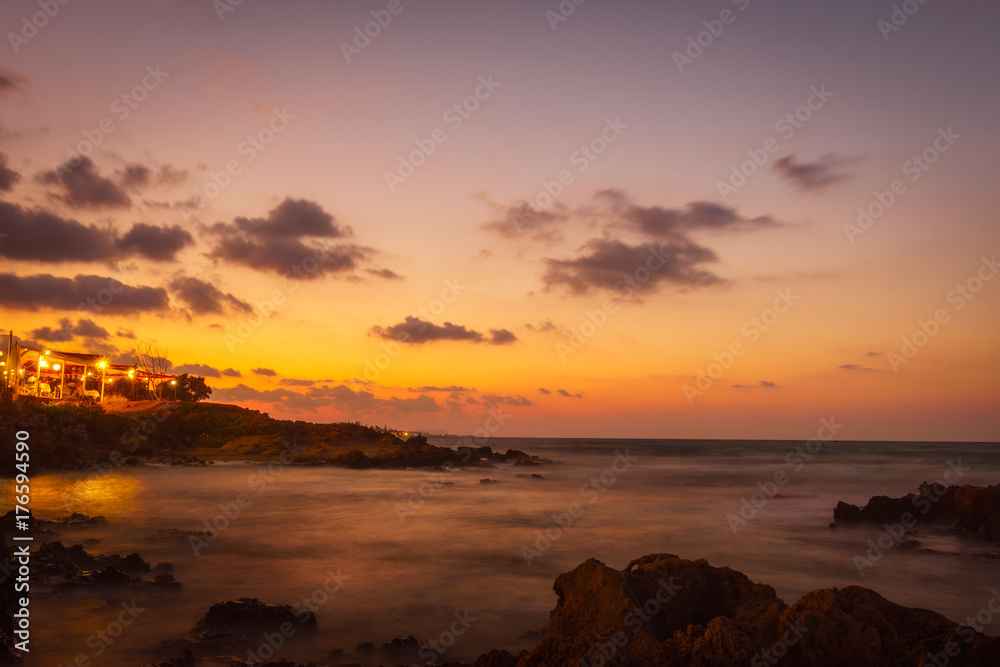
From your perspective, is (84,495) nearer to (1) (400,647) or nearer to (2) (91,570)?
(2) (91,570)

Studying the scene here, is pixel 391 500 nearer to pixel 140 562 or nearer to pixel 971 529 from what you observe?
pixel 140 562

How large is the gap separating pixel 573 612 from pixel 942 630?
12.3 feet

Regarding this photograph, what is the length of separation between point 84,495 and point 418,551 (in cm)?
1327

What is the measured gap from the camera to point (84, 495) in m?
20.3

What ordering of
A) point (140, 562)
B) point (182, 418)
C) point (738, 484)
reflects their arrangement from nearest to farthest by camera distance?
point (140, 562) < point (738, 484) < point (182, 418)

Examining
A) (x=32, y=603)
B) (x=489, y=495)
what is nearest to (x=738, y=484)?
(x=489, y=495)

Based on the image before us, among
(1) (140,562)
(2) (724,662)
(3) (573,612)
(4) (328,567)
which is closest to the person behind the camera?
(2) (724,662)

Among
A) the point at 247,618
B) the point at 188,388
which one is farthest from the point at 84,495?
the point at 188,388

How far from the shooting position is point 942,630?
20.1ft

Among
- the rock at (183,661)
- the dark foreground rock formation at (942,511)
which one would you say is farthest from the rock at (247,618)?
the dark foreground rock formation at (942,511)

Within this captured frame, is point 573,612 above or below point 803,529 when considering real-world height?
above

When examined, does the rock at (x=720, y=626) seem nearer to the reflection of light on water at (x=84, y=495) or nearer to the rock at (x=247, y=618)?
the rock at (x=247, y=618)

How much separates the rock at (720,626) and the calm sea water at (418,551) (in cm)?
232

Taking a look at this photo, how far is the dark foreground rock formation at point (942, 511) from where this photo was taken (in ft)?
54.2
